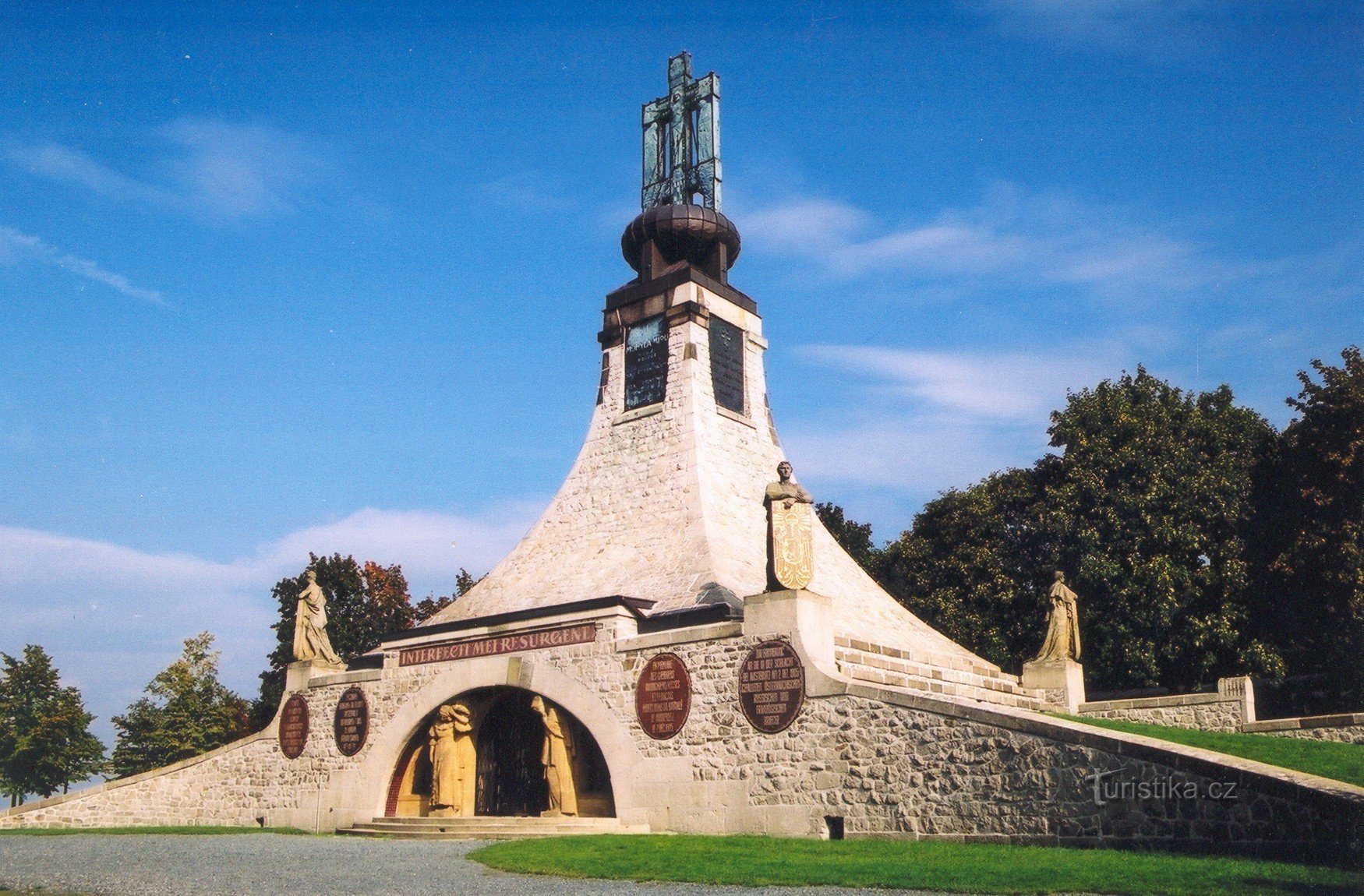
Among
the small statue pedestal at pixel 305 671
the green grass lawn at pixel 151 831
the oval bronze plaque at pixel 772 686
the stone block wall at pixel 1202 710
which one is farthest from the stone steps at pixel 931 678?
the small statue pedestal at pixel 305 671

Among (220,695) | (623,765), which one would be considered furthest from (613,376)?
(220,695)

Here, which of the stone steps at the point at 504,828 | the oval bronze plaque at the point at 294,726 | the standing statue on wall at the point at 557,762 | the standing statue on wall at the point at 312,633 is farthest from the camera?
the standing statue on wall at the point at 312,633

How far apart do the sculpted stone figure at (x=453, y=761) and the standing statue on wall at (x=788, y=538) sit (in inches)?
243

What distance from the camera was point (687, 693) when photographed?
16453mm

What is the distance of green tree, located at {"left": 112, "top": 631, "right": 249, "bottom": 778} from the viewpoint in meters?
35.8

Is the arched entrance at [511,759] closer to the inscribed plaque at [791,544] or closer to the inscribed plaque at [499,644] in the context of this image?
the inscribed plaque at [499,644]

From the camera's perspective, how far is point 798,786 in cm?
1486

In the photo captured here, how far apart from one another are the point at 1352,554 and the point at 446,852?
18851 millimetres

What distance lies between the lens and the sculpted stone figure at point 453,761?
18.6m

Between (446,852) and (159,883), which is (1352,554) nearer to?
(446,852)

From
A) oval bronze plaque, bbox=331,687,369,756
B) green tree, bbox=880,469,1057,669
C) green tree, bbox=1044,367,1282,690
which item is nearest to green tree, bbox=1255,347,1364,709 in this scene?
green tree, bbox=1044,367,1282,690

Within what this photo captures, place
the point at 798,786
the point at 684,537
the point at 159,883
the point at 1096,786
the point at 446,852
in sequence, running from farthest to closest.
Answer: the point at 684,537
the point at 798,786
the point at 446,852
the point at 1096,786
the point at 159,883

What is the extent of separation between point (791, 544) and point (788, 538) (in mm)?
91

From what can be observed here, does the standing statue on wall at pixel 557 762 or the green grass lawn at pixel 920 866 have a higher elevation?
the standing statue on wall at pixel 557 762
